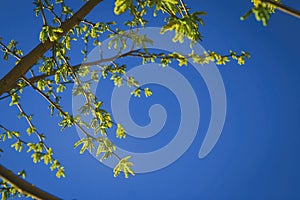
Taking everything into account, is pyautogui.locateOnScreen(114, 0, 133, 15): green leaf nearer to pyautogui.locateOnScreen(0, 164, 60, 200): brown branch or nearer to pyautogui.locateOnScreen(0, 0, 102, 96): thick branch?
pyautogui.locateOnScreen(0, 0, 102, 96): thick branch

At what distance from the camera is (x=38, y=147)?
4.04m

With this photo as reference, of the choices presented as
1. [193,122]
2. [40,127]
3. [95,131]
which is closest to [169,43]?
[95,131]

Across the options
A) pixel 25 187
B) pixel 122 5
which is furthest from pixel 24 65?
pixel 25 187

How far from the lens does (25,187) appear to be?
1.74 metres

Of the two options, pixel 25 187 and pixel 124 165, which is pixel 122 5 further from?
pixel 124 165

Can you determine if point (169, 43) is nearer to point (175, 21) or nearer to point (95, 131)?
point (95, 131)

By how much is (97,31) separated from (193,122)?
360cm

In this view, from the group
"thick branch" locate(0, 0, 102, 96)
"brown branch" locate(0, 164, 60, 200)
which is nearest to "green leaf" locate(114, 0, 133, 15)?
"thick branch" locate(0, 0, 102, 96)

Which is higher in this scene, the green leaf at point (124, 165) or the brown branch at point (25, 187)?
the green leaf at point (124, 165)

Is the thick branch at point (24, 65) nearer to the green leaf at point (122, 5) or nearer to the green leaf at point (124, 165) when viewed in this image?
the green leaf at point (122, 5)

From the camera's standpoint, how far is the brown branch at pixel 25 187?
1.67 metres

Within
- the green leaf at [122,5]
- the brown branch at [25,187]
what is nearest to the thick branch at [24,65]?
the green leaf at [122,5]

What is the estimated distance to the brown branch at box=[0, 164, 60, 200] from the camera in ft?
5.47

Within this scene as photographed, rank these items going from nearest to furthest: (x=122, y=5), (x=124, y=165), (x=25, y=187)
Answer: (x=25, y=187)
(x=122, y=5)
(x=124, y=165)
